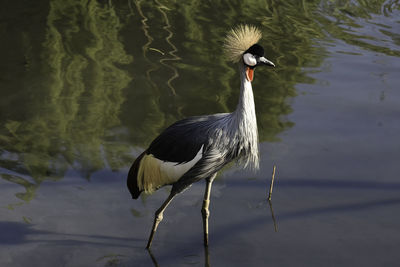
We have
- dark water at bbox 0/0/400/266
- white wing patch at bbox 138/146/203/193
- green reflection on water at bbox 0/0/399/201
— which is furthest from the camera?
green reflection on water at bbox 0/0/399/201

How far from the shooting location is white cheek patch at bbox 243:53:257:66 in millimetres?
3379

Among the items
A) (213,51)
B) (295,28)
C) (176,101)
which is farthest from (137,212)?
(295,28)

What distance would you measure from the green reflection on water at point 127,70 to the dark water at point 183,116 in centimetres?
2

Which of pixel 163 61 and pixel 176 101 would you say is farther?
pixel 163 61

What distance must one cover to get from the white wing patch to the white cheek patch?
56cm

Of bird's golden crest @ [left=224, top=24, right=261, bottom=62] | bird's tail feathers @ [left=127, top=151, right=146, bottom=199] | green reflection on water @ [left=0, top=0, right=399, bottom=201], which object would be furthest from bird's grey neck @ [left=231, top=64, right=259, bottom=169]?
green reflection on water @ [left=0, top=0, right=399, bottom=201]

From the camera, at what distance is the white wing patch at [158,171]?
3465 mm

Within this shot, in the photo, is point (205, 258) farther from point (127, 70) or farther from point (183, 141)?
point (127, 70)

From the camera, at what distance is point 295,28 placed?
7.82 meters

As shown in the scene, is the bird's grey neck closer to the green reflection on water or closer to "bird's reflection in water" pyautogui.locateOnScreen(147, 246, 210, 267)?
"bird's reflection in water" pyautogui.locateOnScreen(147, 246, 210, 267)

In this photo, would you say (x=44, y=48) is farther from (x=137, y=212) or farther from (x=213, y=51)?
(x=137, y=212)

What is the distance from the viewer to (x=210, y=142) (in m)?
3.39

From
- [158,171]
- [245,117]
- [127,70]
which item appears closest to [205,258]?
[158,171]

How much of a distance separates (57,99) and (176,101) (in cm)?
Answer: 113
